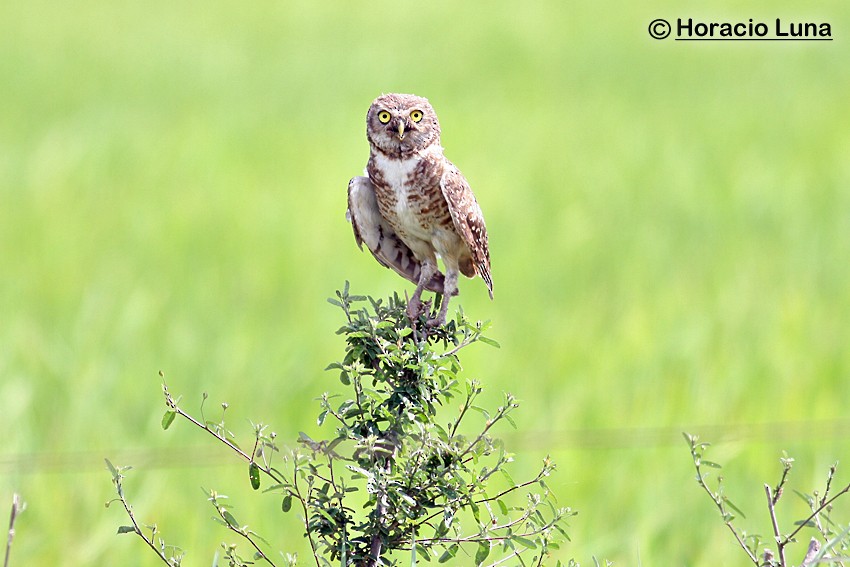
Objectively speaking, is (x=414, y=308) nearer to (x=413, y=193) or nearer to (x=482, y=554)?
(x=413, y=193)

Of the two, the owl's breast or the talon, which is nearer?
the talon

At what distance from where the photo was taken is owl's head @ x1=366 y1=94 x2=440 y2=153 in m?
2.91

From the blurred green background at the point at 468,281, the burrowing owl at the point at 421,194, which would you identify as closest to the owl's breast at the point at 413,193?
the burrowing owl at the point at 421,194

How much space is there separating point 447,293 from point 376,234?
13.0 inches

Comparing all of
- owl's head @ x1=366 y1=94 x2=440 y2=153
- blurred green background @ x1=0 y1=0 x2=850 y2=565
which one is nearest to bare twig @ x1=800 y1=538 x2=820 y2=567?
owl's head @ x1=366 y1=94 x2=440 y2=153

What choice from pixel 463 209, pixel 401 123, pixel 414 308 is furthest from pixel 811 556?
pixel 401 123

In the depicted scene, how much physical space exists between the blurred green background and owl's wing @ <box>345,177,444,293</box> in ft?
5.11

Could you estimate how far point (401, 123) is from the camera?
9.53 ft

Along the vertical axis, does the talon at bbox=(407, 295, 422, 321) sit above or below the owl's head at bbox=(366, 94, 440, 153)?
below

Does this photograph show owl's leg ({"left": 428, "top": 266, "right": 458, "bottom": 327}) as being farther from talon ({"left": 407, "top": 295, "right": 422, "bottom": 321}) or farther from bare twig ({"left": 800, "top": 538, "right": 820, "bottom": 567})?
bare twig ({"left": 800, "top": 538, "right": 820, "bottom": 567})

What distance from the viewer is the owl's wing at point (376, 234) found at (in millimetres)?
3082

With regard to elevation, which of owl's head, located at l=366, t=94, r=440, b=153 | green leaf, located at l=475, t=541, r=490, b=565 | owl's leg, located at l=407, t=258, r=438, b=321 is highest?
owl's head, located at l=366, t=94, r=440, b=153

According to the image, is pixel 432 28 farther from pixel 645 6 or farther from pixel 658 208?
pixel 658 208

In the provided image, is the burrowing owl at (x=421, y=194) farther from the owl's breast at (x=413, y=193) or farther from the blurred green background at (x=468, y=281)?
the blurred green background at (x=468, y=281)
